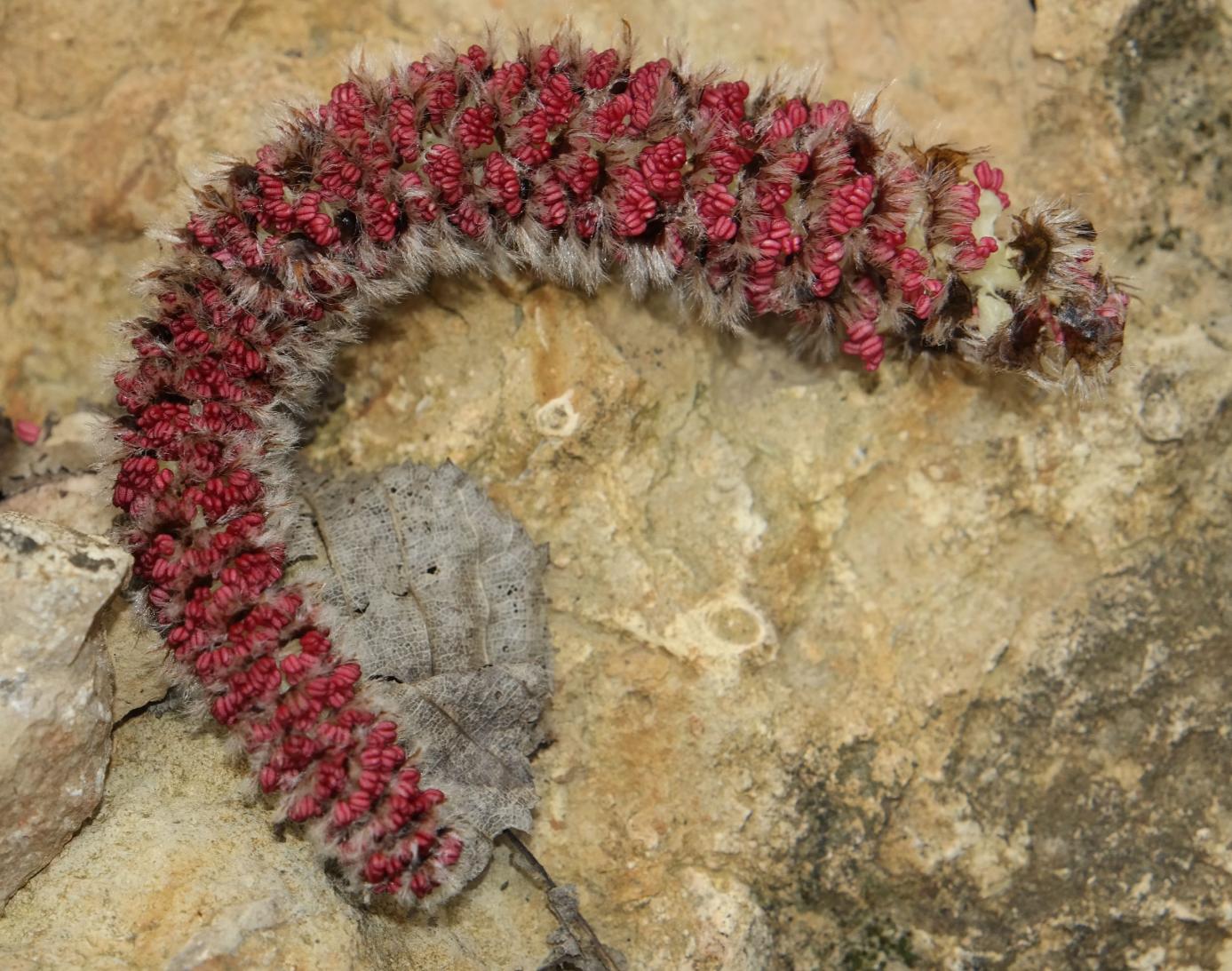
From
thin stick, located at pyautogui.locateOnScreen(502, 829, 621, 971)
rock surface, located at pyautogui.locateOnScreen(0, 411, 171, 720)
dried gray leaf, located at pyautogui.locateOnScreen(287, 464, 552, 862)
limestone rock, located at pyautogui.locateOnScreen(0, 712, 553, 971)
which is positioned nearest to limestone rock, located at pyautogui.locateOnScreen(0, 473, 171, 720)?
rock surface, located at pyautogui.locateOnScreen(0, 411, 171, 720)

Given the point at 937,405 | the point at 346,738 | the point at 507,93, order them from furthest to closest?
the point at 937,405 < the point at 507,93 < the point at 346,738


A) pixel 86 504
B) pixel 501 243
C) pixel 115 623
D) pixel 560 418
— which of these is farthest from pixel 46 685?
pixel 501 243

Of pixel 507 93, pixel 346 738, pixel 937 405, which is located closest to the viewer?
pixel 346 738

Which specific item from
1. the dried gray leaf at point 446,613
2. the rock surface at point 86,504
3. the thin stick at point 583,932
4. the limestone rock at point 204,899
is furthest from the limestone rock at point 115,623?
the thin stick at point 583,932

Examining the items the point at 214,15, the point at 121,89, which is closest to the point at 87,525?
the point at 121,89

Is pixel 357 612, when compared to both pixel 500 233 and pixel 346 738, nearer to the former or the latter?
pixel 346 738

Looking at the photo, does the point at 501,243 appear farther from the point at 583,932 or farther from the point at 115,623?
the point at 583,932
